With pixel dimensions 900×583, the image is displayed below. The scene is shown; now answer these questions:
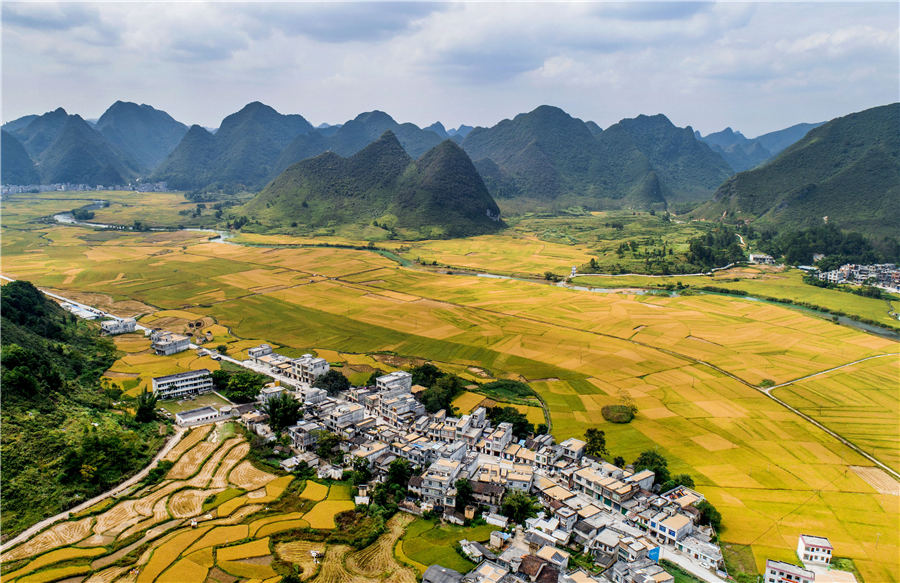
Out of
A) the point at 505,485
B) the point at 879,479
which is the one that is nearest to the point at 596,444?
the point at 505,485

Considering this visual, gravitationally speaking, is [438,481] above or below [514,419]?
below

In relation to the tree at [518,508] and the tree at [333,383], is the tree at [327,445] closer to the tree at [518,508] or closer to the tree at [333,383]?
the tree at [333,383]

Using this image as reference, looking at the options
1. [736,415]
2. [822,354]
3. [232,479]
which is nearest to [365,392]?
[232,479]

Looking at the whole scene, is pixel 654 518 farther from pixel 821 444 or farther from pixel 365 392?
pixel 365 392

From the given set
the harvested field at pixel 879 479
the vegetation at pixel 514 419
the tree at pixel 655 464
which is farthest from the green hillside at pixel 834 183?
the vegetation at pixel 514 419

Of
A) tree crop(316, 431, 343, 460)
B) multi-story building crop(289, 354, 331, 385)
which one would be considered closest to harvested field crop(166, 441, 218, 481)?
tree crop(316, 431, 343, 460)

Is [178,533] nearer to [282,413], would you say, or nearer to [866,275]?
[282,413]

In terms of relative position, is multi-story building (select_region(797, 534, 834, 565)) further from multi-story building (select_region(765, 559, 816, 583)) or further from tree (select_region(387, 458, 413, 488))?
tree (select_region(387, 458, 413, 488))
